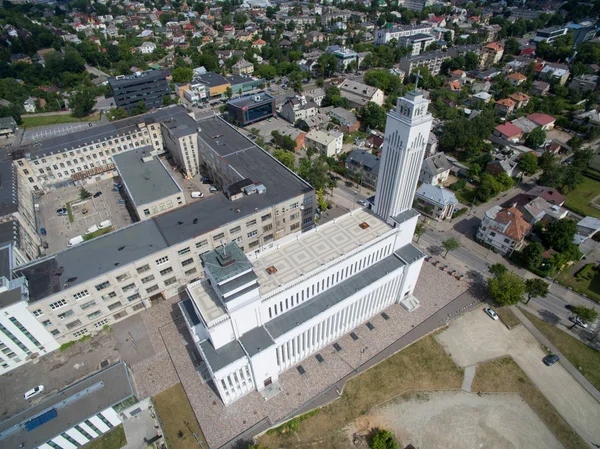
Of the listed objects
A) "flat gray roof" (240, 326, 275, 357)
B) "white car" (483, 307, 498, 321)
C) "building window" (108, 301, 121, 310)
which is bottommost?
"white car" (483, 307, 498, 321)

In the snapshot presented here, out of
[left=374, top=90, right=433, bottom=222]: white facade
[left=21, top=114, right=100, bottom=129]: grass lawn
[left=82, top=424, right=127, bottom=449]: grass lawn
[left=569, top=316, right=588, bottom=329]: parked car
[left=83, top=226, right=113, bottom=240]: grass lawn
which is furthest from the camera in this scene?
[left=21, top=114, right=100, bottom=129]: grass lawn

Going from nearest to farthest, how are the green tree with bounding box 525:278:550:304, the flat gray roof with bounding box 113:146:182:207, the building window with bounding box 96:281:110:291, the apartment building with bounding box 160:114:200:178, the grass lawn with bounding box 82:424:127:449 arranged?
the grass lawn with bounding box 82:424:127:449
the building window with bounding box 96:281:110:291
the green tree with bounding box 525:278:550:304
the flat gray roof with bounding box 113:146:182:207
the apartment building with bounding box 160:114:200:178

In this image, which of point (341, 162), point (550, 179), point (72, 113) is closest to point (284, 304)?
point (341, 162)

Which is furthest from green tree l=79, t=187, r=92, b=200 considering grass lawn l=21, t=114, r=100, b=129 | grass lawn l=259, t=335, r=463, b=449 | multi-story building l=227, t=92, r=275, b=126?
grass lawn l=259, t=335, r=463, b=449

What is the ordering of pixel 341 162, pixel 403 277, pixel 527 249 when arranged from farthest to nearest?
pixel 341 162, pixel 527 249, pixel 403 277

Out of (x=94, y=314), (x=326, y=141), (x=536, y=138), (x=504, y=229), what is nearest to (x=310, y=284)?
(x=94, y=314)

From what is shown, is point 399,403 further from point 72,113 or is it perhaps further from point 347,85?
point 72,113

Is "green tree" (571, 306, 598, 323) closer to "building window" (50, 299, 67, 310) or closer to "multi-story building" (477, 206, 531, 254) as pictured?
"multi-story building" (477, 206, 531, 254)

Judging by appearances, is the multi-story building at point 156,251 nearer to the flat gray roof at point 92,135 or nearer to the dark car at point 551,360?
the flat gray roof at point 92,135
